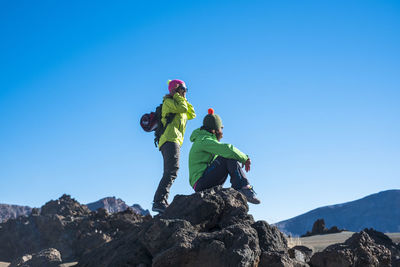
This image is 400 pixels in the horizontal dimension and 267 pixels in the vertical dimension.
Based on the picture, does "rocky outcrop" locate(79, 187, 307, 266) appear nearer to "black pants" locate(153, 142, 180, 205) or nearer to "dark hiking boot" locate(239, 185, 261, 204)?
"dark hiking boot" locate(239, 185, 261, 204)

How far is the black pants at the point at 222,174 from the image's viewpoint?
5.65 m

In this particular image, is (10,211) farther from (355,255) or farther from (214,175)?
(355,255)

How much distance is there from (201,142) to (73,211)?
11.6 m

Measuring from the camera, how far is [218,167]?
5.82m

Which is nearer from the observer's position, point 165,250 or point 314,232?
point 165,250

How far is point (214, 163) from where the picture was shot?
230 inches

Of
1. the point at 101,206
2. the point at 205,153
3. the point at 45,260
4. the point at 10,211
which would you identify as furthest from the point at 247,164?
the point at 10,211

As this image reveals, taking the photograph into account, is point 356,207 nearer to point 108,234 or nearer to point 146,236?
point 108,234

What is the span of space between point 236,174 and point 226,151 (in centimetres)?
33

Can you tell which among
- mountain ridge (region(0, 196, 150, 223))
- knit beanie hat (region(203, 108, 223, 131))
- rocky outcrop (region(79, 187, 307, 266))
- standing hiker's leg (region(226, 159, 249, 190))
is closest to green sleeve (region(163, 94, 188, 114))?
knit beanie hat (region(203, 108, 223, 131))

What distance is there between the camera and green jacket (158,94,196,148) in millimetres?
6176

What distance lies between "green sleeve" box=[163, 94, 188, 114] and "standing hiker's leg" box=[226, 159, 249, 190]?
1.06 metres

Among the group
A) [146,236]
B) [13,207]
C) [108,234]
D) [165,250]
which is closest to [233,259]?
[165,250]

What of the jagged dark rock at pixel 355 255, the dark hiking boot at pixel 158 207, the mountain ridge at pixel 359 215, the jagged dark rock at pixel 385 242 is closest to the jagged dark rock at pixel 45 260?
the dark hiking boot at pixel 158 207
